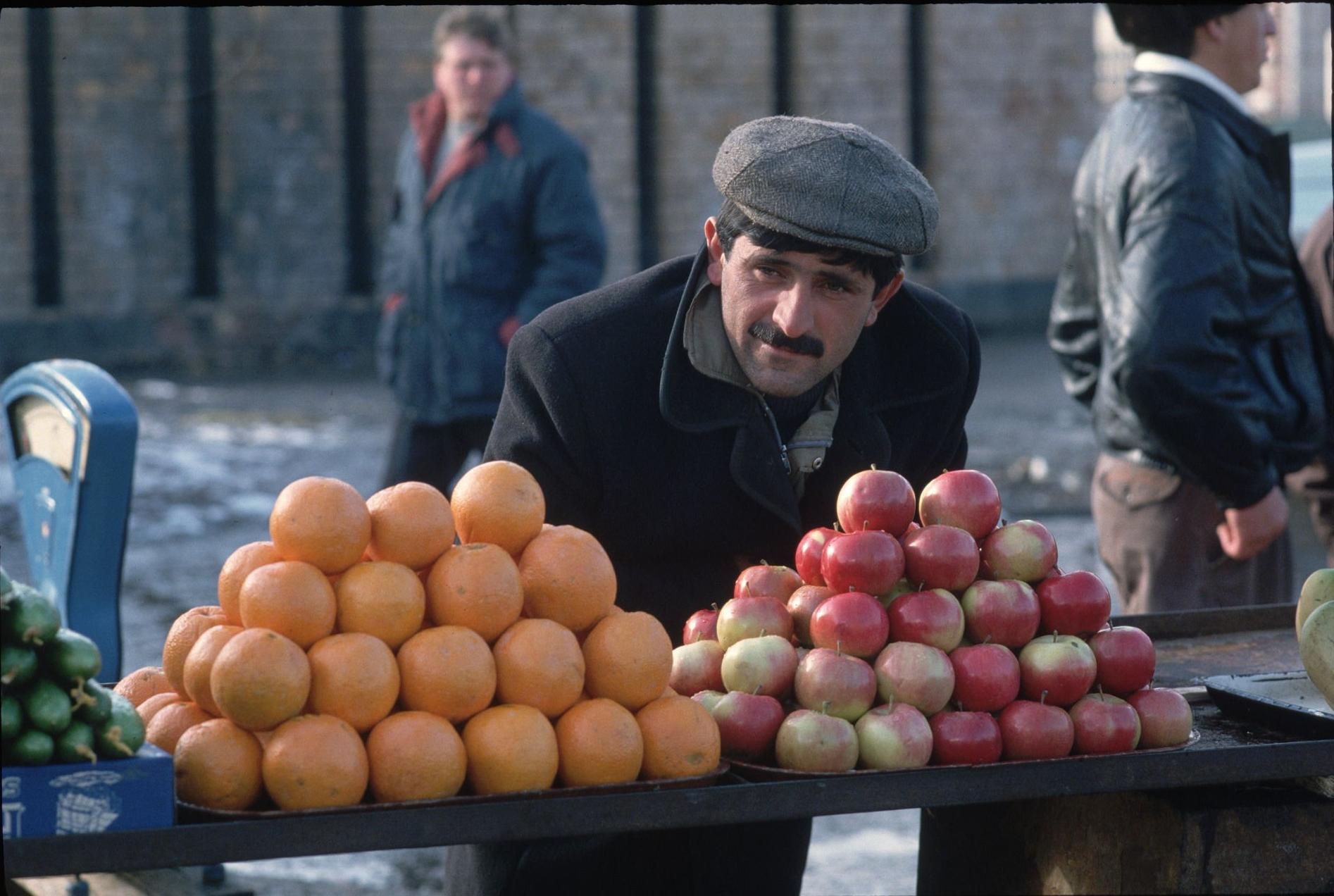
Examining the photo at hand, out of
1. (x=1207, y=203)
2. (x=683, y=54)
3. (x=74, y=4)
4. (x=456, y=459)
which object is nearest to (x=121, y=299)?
(x=74, y=4)

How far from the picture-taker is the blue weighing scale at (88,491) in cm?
371

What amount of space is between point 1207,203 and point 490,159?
2.95 m

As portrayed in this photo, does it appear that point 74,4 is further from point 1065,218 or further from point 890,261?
point 890,261

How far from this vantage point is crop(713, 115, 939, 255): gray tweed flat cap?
2.74 metres

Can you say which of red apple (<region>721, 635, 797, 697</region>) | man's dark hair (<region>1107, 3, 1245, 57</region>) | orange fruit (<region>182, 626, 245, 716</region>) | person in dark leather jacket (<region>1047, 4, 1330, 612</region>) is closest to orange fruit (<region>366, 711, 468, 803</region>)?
orange fruit (<region>182, 626, 245, 716</region>)

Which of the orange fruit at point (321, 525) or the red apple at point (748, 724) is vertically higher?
the orange fruit at point (321, 525)

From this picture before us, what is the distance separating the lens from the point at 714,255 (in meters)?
3.04

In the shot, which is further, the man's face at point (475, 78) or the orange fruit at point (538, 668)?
the man's face at point (475, 78)

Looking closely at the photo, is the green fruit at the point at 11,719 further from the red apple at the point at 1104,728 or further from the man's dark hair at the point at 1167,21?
the man's dark hair at the point at 1167,21

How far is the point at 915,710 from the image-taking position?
240 cm

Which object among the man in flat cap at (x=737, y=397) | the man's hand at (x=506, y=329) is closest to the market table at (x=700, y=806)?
the man in flat cap at (x=737, y=397)

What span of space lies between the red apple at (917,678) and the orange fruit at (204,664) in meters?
0.87

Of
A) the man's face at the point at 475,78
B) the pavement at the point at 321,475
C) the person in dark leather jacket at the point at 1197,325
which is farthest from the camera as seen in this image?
the man's face at the point at 475,78

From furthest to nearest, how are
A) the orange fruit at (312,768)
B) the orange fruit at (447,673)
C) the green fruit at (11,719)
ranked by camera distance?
the orange fruit at (447,673) < the orange fruit at (312,768) < the green fruit at (11,719)
